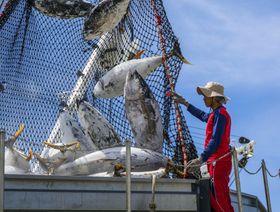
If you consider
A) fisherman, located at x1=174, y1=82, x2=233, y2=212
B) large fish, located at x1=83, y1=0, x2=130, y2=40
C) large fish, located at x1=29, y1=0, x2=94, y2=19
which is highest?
large fish, located at x1=29, y1=0, x2=94, y2=19

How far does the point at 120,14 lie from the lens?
23.3 ft

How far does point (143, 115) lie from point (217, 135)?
1.43m

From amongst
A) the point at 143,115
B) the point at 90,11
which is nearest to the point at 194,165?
the point at 143,115

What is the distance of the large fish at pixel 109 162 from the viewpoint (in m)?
5.67

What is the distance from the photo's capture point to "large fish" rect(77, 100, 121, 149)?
6477 millimetres

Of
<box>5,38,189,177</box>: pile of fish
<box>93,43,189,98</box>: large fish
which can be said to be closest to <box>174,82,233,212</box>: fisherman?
<box>5,38,189,177</box>: pile of fish

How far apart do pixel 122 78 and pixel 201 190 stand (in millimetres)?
2175

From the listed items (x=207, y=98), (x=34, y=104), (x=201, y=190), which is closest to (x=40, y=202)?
(x=201, y=190)

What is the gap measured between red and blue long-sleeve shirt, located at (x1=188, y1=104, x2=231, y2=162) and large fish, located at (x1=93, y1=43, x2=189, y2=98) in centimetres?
182

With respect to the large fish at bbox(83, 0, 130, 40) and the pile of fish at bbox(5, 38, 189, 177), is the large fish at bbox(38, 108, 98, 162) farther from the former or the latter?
the large fish at bbox(83, 0, 130, 40)

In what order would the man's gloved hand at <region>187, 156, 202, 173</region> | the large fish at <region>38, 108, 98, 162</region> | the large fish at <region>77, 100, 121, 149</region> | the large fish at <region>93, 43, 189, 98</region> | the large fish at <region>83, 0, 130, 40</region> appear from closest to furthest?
1. the man's gloved hand at <region>187, 156, 202, 173</region>
2. the large fish at <region>38, 108, 98, 162</region>
3. the large fish at <region>77, 100, 121, 149</region>
4. the large fish at <region>93, 43, 189, 98</region>
5. the large fish at <region>83, 0, 130, 40</region>

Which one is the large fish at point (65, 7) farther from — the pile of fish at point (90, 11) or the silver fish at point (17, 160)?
the silver fish at point (17, 160)

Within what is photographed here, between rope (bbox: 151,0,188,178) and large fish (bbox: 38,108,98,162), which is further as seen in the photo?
rope (bbox: 151,0,188,178)

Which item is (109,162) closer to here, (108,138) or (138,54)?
(108,138)
